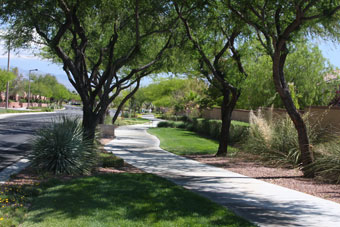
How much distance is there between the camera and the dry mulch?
9495 millimetres

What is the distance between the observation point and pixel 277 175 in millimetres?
11742

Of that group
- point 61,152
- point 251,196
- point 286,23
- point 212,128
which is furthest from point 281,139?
point 212,128

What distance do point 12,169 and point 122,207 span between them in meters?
5.78

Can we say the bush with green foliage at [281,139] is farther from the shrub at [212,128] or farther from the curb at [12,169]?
the curb at [12,169]

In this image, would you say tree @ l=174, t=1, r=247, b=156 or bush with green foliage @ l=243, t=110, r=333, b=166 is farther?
tree @ l=174, t=1, r=247, b=156

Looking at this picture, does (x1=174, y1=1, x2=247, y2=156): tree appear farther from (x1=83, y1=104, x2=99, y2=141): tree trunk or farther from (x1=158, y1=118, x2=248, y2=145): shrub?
(x1=83, y1=104, x2=99, y2=141): tree trunk

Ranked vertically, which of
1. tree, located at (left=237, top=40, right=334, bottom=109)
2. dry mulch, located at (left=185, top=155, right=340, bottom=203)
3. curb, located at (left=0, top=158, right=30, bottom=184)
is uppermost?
tree, located at (left=237, top=40, right=334, bottom=109)

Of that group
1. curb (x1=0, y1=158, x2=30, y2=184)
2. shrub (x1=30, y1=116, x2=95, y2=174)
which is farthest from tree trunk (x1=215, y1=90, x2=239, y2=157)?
curb (x1=0, y1=158, x2=30, y2=184)

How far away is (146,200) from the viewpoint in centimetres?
776

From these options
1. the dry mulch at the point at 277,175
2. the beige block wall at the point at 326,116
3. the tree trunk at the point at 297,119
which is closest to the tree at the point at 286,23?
the tree trunk at the point at 297,119

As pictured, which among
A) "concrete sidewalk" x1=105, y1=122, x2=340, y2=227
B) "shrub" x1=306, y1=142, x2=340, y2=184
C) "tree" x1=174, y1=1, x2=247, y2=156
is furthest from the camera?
"tree" x1=174, y1=1, x2=247, y2=156

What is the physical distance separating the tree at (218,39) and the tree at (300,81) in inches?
362

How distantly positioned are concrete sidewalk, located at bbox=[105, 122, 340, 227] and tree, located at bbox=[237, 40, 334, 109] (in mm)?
14216

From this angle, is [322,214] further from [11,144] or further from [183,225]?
[11,144]
